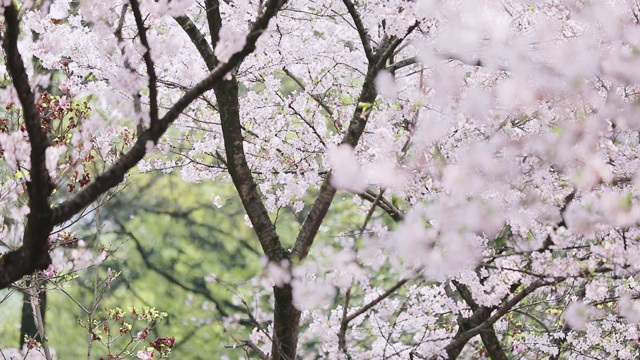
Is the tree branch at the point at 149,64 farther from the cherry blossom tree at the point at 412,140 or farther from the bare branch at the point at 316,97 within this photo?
the bare branch at the point at 316,97

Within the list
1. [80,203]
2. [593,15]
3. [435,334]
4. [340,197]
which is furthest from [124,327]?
[340,197]

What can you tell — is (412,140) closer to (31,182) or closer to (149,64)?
(149,64)

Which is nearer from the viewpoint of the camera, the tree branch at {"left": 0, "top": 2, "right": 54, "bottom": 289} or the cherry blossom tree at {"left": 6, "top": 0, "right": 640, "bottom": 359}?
the tree branch at {"left": 0, "top": 2, "right": 54, "bottom": 289}

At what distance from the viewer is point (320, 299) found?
406 centimetres

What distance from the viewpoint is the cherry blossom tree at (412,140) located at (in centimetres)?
349

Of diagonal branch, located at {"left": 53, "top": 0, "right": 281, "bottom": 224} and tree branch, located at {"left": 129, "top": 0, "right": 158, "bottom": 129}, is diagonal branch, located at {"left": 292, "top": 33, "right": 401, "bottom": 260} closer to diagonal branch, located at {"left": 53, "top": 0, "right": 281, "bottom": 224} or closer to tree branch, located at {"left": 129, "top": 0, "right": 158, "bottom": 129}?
diagonal branch, located at {"left": 53, "top": 0, "right": 281, "bottom": 224}

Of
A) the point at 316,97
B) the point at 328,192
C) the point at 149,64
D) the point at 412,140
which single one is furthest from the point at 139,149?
the point at 316,97

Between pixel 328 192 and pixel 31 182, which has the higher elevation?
pixel 328 192

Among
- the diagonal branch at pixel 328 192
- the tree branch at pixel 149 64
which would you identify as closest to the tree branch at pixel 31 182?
the tree branch at pixel 149 64

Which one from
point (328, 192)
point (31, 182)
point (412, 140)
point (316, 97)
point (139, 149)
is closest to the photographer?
point (31, 182)

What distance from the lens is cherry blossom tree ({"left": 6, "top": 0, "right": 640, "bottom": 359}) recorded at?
11.4 ft

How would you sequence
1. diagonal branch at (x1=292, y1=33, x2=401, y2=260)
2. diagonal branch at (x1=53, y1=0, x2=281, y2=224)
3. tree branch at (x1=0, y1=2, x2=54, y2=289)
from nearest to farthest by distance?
tree branch at (x1=0, y1=2, x2=54, y2=289)
diagonal branch at (x1=53, y1=0, x2=281, y2=224)
diagonal branch at (x1=292, y1=33, x2=401, y2=260)

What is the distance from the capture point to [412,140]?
3842mm

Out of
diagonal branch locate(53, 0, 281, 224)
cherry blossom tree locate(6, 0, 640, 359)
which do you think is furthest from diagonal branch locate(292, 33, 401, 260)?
diagonal branch locate(53, 0, 281, 224)
